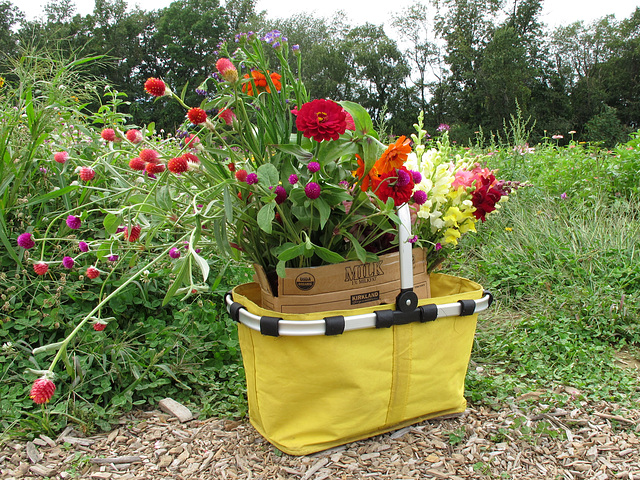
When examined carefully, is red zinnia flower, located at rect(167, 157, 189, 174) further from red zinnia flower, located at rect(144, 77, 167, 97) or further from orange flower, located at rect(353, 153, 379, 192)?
orange flower, located at rect(353, 153, 379, 192)

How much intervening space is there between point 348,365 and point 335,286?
213 millimetres

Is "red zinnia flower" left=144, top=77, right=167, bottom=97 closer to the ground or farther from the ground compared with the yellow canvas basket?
farther from the ground

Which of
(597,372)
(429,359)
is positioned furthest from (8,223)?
(597,372)

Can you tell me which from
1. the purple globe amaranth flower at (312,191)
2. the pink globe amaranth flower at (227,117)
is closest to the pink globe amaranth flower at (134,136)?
the pink globe amaranth flower at (227,117)

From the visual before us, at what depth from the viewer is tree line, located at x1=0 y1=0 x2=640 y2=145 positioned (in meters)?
20.7

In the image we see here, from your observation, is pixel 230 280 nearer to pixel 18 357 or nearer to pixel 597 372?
pixel 18 357

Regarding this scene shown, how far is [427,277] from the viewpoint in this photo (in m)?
1.34

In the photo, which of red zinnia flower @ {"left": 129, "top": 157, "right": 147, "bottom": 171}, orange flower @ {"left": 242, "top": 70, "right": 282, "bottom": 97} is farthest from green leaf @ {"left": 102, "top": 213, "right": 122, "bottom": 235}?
orange flower @ {"left": 242, "top": 70, "right": 282, "bottom": 97}

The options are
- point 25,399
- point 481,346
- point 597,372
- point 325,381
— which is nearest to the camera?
point 325,381

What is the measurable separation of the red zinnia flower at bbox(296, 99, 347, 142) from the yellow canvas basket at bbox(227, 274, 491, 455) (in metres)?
0.44

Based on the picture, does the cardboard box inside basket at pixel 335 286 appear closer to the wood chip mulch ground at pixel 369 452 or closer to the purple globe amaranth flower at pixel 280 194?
the purple globe amaranth flower at pixel 280 194

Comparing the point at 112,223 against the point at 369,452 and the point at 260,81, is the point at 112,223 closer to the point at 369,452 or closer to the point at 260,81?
the point at 260,81

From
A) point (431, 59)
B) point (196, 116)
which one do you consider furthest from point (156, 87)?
point (431, 59)

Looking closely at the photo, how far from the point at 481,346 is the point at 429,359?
0.91 meters
